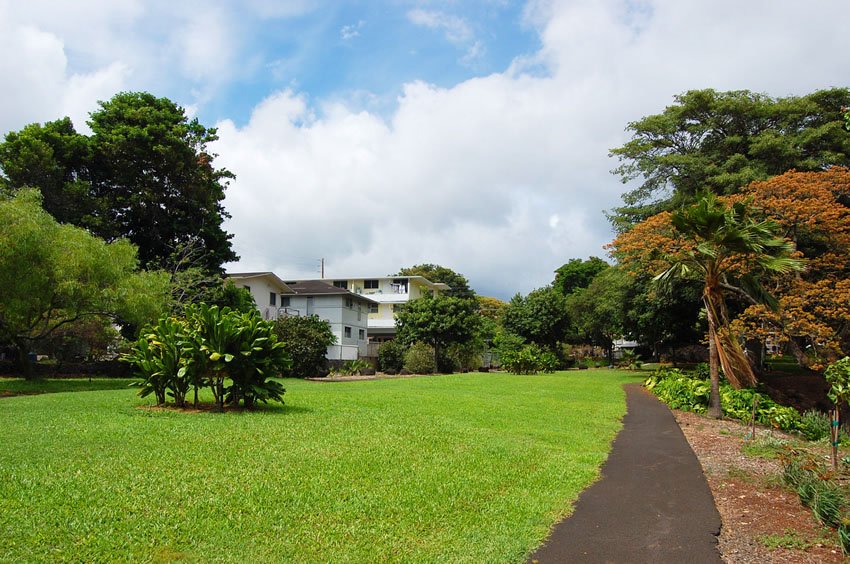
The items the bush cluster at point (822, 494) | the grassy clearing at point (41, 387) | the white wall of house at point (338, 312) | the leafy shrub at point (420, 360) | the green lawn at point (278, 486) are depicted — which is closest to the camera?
the green lawn at point (278, 486)

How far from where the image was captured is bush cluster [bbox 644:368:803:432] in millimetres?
14398

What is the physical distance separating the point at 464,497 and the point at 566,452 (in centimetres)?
349

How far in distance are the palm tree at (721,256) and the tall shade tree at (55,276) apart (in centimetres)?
1692

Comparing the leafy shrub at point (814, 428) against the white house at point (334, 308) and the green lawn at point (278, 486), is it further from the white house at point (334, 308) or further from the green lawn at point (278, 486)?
the white house at point (334, 308)

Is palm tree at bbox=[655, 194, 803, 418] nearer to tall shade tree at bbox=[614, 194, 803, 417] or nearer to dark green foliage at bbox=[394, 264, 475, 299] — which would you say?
tall shade tree at bbox=[614, 194, 803, 417]

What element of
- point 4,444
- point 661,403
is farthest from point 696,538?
point 661,403

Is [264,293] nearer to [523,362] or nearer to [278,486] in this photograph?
[523,362]

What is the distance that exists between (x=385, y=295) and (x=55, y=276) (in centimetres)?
3955

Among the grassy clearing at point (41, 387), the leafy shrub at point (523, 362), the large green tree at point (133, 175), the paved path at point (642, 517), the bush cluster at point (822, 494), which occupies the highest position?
the large green tree at point (133, 175)

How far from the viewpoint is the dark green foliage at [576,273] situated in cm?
7300

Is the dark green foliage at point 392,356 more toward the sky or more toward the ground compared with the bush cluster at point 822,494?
more toward the sky

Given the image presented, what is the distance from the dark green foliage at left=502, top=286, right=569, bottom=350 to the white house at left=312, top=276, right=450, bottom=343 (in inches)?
509

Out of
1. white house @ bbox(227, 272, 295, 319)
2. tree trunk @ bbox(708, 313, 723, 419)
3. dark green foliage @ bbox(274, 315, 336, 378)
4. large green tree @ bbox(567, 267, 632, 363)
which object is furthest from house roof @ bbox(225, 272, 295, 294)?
tree trunk @ bbox(708, 313, 723, 419)

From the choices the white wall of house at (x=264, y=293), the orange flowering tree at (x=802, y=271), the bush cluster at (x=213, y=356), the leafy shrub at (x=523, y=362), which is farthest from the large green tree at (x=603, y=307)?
the white wall of house at (x=264, y=293)
